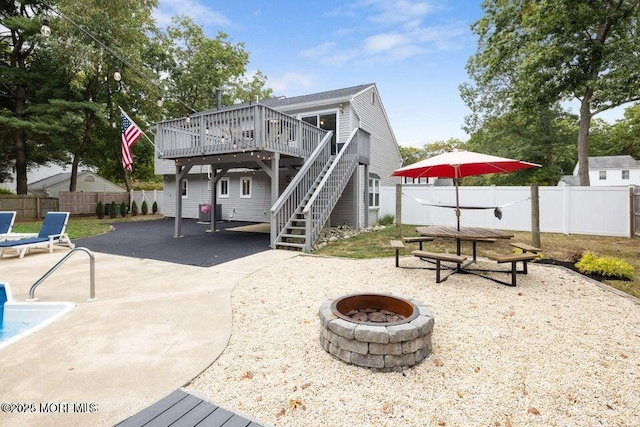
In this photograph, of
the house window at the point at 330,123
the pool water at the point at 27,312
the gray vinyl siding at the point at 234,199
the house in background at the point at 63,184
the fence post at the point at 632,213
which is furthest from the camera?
the house in background at the point at 63,184

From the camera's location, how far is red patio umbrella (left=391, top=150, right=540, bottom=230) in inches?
212

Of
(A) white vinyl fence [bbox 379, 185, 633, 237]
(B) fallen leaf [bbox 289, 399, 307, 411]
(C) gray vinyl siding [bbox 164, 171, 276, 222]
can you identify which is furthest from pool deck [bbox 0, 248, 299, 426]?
(C) gray vinyl siding [bbox 164, 171, 276, 222]

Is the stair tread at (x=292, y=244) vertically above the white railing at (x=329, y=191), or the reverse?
the white railing at (x=329, y=191)

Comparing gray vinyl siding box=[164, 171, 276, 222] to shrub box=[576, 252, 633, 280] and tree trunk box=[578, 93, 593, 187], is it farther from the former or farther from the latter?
tree trunk box=[578, 93, 593, 187]

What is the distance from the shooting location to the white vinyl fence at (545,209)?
32.9 feet

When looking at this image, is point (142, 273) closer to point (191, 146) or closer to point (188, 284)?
point (188, 284)

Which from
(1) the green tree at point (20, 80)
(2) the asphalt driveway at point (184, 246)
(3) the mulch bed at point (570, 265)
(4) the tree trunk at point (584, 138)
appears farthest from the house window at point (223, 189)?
(4) the tree trunk at point (584, 138)

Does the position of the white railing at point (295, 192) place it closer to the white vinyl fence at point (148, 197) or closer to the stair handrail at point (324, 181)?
the stair handrail at point (324, 181)

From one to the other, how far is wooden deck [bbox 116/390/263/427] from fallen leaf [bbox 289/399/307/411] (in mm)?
289

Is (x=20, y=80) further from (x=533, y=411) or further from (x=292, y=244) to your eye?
(x=533, y=411)

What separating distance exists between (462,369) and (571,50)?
14.1 meters

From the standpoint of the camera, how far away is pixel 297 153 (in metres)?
9.55

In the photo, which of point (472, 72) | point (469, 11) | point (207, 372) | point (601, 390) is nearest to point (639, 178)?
point (472, 72)

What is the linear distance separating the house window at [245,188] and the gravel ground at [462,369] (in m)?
12.6
